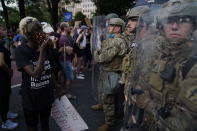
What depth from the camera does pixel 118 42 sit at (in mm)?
3936

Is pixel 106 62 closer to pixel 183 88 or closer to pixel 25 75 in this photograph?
pixel 25 75

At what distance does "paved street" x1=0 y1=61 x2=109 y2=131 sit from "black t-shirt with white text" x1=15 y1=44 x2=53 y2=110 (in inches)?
63.4

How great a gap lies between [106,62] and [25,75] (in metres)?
1.29

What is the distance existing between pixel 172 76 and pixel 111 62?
2.64 meters

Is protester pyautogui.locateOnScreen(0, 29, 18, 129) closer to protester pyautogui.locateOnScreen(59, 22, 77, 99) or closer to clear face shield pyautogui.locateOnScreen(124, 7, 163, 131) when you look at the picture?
protester pyautogui.locateOnScreen(59, 22, 77, 99)

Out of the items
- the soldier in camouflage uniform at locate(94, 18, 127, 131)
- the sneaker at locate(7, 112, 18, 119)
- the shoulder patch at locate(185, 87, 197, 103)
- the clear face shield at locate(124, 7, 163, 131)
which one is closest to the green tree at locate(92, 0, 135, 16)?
the sneaker at locate(7, 112, 18, 119)

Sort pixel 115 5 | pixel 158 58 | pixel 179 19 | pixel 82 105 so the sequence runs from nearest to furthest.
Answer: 1. pixel 179 19
2. pixel 158 58
3. pixel 82 105
4. pixel 115 5

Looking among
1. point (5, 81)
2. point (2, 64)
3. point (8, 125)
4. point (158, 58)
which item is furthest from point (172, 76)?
point (8, 125)

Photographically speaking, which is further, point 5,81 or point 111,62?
point 5,81

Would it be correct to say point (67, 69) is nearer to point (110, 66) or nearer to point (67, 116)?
point (110, 66)

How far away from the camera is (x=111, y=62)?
13.3 feet

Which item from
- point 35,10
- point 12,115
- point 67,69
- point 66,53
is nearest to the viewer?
point 12,115

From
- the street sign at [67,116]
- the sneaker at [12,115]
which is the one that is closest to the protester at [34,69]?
the street sign at [67,116]

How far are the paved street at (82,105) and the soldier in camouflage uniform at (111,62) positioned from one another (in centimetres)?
60
